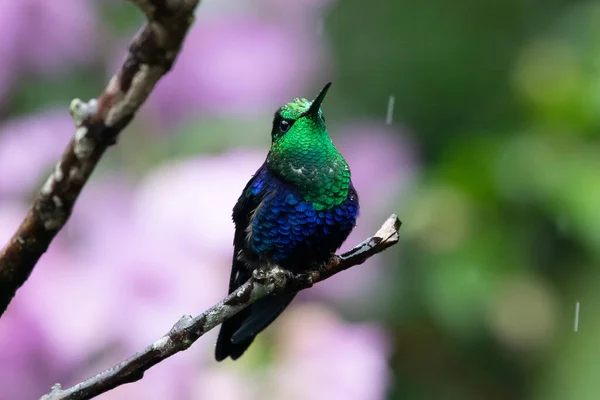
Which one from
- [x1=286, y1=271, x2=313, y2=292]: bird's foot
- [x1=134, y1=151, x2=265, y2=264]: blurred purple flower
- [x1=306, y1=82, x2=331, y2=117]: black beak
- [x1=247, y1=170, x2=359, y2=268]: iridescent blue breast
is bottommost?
[x1=286, y1=271, x2=313, y2=292]: bird's foot

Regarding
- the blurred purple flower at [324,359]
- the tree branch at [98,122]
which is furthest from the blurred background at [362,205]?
the tree branch at [98,122]

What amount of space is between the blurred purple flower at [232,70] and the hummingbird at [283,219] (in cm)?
70

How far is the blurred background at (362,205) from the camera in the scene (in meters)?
1.04

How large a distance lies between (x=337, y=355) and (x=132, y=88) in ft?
2.65

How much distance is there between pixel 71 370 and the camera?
1072 mm

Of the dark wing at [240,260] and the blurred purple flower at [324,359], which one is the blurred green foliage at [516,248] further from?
the dark wing at [240,260]

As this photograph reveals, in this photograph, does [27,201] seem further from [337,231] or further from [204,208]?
[337,231]

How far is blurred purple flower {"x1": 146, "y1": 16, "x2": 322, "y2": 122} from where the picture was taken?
1154 millimetres

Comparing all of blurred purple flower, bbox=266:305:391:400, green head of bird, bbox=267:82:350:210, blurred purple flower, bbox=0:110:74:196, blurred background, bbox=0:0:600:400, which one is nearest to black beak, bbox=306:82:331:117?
green head of bird, bbox=267:82:350:210

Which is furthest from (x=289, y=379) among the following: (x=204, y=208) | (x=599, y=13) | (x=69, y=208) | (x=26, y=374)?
(x=599, y=13)

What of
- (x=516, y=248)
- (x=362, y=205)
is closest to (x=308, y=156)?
(x=362, y=205)

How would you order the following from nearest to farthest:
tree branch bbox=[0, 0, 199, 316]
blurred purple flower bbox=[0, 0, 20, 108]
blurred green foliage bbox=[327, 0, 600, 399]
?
tree branch bbox=[0, 0, 199, 316] < blurred purple flower bbox=[0, 0, 20, 108] < blurred green foliage bbox=[327, 0, 600, 399]

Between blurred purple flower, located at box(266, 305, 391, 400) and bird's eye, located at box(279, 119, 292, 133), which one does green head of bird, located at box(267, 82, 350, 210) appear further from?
blurred purple flower, located at box(266, 305, 391, 400)

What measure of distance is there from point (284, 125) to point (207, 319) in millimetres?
101
